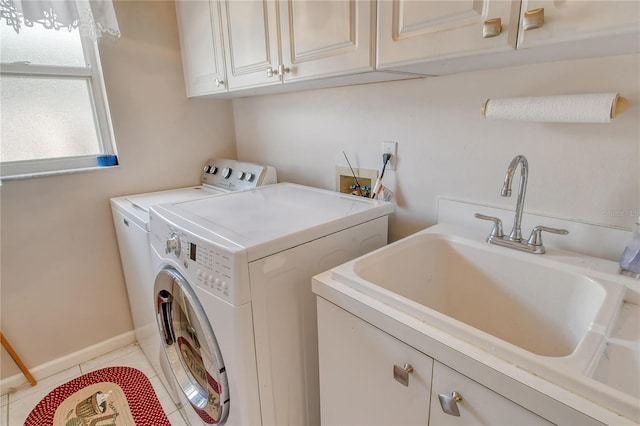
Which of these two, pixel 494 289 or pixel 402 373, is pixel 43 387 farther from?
pixel 494 289

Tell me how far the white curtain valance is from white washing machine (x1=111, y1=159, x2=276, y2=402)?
845 millimetres

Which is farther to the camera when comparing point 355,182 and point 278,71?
point 355,182

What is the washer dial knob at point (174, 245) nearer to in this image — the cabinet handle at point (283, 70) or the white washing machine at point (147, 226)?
the white washing machine at point (147, 226)

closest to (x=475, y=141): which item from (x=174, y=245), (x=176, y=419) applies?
(x=174, y=245)

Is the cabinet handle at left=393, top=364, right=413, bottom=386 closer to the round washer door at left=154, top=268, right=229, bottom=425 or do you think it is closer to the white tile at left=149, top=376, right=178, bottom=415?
the round washer door at left=154, top=268, right=229, bottom=425

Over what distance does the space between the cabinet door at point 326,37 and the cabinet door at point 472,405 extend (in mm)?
865

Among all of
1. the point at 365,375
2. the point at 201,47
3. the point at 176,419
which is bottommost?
the point at 176,419

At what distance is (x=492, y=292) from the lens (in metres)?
1.09

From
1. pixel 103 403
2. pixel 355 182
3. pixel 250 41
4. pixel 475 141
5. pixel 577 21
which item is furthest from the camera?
pixel 103 403

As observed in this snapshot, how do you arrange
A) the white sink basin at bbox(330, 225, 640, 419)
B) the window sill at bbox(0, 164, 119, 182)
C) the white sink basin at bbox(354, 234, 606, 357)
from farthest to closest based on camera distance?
the window sill at bbox(0, 164, 119, 182) < the white sink basin at bbox(354, 234, 606, 357) < the white sink basin at bbox(330, 225, 640, 419)

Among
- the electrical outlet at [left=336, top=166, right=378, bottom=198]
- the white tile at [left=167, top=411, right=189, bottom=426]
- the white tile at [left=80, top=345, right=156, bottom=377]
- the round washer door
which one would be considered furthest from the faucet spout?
the white tile at [left=80, top=345, right=156, bottom=377]

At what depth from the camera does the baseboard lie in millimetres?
1825

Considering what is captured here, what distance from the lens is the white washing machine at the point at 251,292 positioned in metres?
1.01

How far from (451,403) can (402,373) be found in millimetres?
128
